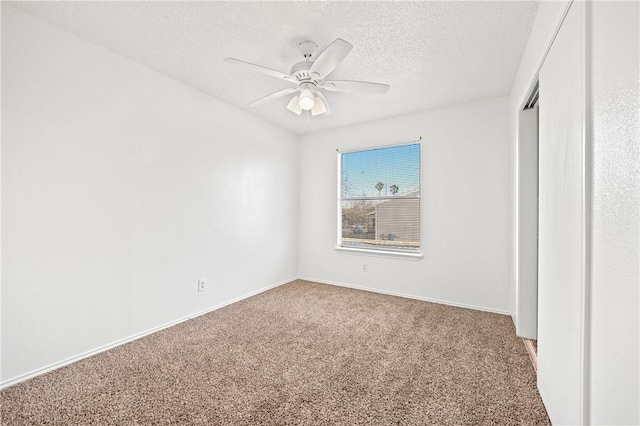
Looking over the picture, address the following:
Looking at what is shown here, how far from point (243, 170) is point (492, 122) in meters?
3.13

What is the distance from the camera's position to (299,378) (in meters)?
1.93

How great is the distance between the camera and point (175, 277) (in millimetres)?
2867

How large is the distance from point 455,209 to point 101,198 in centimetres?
374

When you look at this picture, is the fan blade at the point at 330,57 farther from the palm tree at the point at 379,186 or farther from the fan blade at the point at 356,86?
the palm tree at the point at 379,186

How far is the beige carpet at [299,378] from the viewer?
62.6 inches

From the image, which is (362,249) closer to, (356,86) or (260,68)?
(356,86)

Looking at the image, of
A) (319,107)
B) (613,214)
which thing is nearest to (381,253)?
(319,107)

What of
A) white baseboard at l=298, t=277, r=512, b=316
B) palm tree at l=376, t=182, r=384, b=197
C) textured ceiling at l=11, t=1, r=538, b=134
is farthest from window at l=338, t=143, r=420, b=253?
textured ceiling at l=11, t=1, r=538, b=134

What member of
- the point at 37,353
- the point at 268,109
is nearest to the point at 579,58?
the point at 268,109

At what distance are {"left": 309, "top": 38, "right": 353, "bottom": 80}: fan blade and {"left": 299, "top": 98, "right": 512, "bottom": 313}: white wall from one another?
7.01ft

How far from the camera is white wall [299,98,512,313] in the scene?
3.20m

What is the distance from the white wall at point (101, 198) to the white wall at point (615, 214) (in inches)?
122

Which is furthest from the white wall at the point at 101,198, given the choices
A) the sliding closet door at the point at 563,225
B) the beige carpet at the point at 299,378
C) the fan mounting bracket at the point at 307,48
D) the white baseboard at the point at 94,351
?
the sliding closet door at the point at 563,225

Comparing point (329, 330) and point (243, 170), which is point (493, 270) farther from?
point (243, 170)
